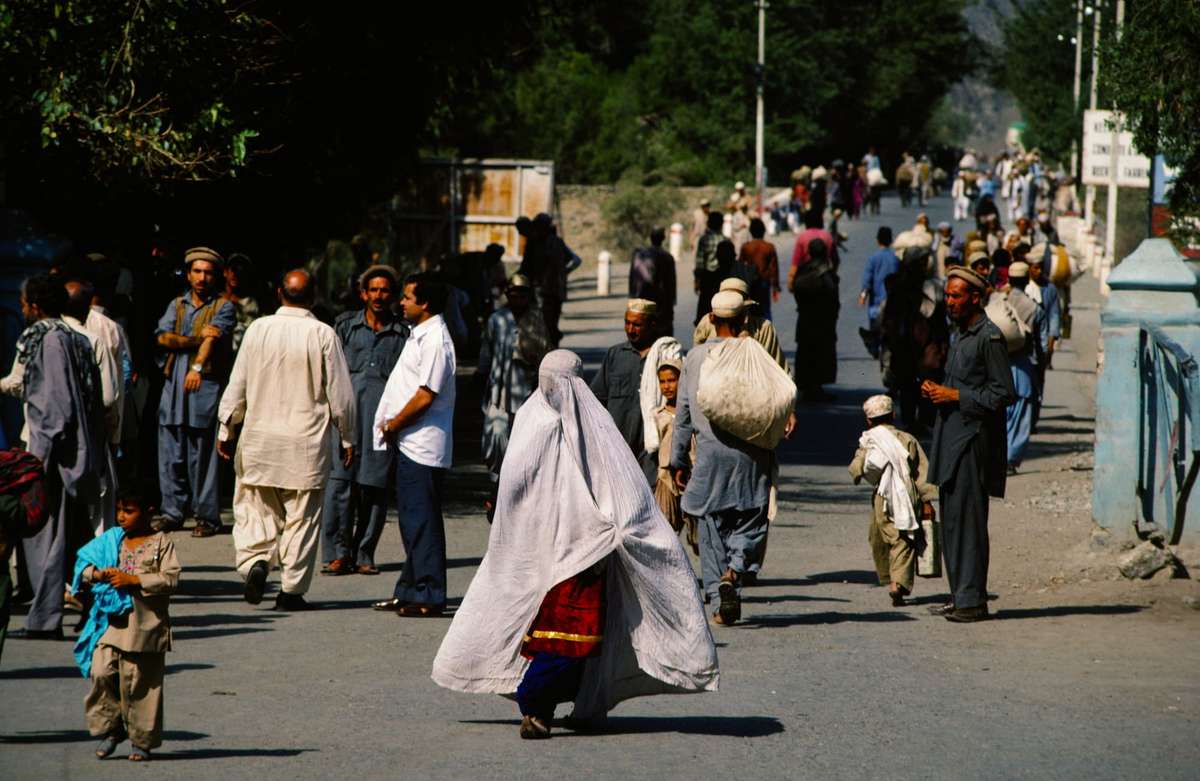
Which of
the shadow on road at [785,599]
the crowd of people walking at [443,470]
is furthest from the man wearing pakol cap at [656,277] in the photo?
the shadow on road at [785,599]

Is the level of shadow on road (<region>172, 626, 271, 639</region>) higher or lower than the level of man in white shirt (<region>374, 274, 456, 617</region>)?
lower

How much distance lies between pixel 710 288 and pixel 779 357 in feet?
27.2

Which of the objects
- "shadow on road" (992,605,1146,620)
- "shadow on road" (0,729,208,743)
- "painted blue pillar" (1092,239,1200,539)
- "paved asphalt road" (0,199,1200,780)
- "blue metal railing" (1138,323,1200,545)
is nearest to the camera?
"paved asphalt road" (0,199,1200,780)

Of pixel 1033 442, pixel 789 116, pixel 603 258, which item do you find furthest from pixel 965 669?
pixel 789 116

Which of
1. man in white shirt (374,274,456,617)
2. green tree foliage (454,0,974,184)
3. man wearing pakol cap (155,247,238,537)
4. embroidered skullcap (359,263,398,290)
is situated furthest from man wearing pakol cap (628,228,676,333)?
green tree foliage (454,0,974,184)

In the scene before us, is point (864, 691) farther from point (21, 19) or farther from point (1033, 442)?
point (1033, 442)

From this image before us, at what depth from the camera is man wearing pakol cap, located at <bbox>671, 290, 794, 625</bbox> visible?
10078 millimetres

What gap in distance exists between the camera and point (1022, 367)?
55.3 feet

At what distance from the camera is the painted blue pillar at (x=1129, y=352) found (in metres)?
13.1

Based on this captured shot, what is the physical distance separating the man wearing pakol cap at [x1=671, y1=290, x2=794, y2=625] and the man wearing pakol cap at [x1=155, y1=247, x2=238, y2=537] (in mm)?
3954

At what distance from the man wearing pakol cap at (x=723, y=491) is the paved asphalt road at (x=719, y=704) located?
322mm

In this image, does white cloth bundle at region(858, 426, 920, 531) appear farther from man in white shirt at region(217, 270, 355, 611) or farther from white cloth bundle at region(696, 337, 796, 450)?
man in white shirt at region(217, 270, 355, 611)

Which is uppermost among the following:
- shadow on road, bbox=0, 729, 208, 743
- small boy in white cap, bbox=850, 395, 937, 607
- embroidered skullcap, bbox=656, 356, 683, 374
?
embroidered skullcap, bbox=656, 356, 683, 374

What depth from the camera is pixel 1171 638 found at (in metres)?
10.2
